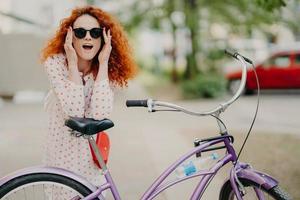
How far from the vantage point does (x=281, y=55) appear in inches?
659

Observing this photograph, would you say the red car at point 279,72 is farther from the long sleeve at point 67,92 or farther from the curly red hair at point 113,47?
the long sleeve at point 67,92

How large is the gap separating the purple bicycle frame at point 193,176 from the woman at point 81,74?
28 centimetres

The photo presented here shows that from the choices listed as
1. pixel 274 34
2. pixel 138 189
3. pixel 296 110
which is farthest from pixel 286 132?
pixel 274 34

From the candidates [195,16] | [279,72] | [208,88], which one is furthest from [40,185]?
[195,16]

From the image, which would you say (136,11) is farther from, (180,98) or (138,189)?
(138,189)

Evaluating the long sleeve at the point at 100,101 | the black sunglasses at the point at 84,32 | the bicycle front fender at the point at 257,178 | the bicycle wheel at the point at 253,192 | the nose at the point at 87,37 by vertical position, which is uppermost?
the black sunglasses at the point at 84,32

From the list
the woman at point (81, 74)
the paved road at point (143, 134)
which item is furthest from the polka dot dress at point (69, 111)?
the paved road at point (143, 134)

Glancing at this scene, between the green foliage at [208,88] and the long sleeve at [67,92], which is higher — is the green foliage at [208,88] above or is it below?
below

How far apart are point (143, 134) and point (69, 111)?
19.1 feet

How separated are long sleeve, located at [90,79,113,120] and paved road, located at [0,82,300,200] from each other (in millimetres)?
1424

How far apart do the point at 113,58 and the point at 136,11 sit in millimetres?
15791

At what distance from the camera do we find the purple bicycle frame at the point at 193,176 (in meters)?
3.01

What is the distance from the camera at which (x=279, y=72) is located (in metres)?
16.9

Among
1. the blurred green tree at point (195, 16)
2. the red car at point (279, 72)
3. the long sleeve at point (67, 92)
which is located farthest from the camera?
the blurred green tree at point (195, 16)
